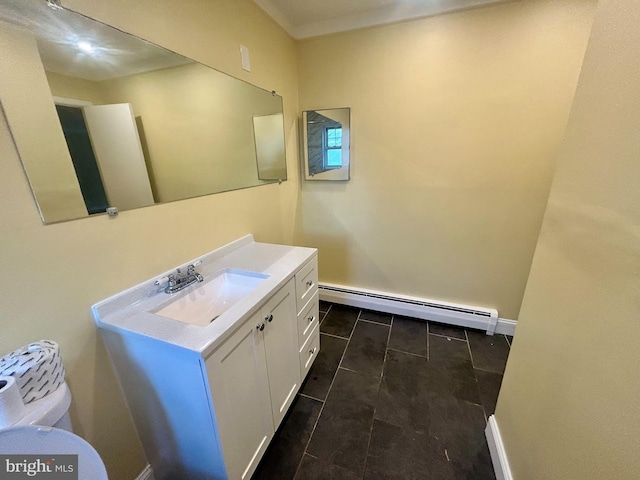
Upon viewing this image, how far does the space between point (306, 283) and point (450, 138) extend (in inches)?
61.0

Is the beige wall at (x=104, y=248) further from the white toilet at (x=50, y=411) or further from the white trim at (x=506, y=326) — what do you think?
the white trim at (x=506, y=326)

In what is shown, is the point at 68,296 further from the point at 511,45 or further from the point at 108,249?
the point at 511,45

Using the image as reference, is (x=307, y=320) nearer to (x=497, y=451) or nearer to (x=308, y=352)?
(x=308, y=352)

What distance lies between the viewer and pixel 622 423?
0.54 m

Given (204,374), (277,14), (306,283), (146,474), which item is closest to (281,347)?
(306,283)

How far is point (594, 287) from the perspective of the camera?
66 cm

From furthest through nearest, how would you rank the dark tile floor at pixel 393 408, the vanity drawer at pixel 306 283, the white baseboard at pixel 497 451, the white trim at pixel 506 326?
the white trim at pixel 506 326 → the vanity drawer at pixel 306 283 → the dark tile floor at pixel 393 408 → the white baseboard at pixel 497 451

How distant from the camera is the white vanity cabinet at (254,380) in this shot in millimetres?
863

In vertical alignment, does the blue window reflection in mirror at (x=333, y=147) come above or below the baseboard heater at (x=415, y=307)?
above

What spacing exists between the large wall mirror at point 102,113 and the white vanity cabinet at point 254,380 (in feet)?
2.34

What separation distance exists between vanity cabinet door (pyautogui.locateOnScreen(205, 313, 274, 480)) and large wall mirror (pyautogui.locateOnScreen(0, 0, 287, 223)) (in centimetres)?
71

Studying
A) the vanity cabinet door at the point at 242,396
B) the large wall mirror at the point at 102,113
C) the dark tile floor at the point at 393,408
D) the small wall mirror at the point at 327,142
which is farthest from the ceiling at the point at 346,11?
the dark tile floor at the point at 393,408

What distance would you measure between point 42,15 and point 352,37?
1834 millimetres

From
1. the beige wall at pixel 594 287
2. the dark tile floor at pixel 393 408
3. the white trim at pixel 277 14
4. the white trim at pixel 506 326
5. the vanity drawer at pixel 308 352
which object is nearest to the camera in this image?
the beige wall at pixel 594 287
